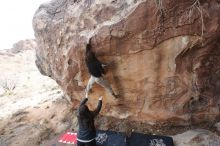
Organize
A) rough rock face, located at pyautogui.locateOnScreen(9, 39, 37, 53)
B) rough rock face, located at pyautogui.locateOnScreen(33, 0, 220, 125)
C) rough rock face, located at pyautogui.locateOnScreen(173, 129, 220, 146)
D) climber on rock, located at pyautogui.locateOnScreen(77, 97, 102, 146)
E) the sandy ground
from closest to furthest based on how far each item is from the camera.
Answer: climber on rock, located at pyautogui.locateOnScreen(77, 97, 102, 146) → rough rock face, located at pyautogui.locateOnScreen(33, 0, 220, 125) → rough rock face, located at pyautogui.locateOnScreen(173, 129, 220, 146) → the sandy ground → rough rock face, located at pyautogui.locateOnScreen(9, 39, 37, 53)

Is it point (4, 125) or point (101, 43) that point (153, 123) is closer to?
point (101, 43)

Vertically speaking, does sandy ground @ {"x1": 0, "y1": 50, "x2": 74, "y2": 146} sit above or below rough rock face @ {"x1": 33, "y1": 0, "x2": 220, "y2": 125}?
below

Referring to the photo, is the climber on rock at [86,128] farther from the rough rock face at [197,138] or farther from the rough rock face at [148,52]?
the rough rock face at [197,138]

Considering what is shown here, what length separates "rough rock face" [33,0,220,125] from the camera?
5367 millimetres

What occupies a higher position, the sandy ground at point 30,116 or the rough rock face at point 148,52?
the rough rock face at point 148,52

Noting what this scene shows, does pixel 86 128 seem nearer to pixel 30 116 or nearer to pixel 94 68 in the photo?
pixel 94 68

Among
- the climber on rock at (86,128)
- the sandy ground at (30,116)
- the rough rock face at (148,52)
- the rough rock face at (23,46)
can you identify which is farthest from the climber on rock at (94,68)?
the rough rock face at (23,46)

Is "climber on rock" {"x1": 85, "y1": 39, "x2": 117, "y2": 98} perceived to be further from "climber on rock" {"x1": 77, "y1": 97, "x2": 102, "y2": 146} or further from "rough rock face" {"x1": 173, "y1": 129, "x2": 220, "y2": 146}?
"rough rock face" {"x1": 173, "y1": 129, "x2": 220, "y2": 146}

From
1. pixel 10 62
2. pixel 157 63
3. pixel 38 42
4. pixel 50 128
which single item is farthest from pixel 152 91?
pixel 10 62

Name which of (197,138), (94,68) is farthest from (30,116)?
(197,138)

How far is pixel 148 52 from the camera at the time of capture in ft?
18.8

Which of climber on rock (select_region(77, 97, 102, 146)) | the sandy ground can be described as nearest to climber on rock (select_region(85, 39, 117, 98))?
climber on rock (select_region(77, 97, 102, 146))

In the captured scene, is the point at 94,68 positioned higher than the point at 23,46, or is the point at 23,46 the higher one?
the point at 23,46

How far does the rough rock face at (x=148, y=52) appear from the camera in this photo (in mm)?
5367
